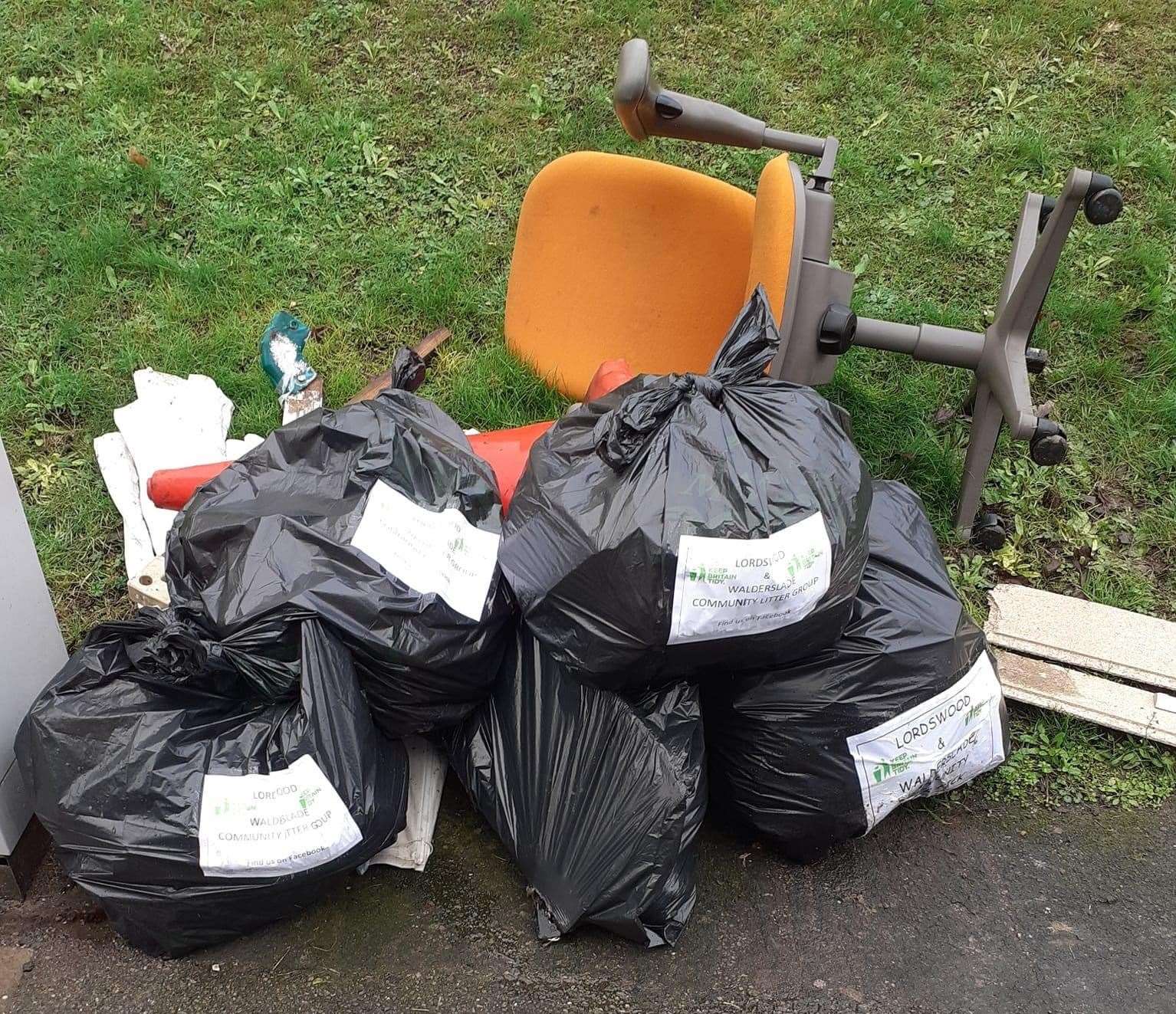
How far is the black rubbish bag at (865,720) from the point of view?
183cm

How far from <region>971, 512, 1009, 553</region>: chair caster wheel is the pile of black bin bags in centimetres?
60

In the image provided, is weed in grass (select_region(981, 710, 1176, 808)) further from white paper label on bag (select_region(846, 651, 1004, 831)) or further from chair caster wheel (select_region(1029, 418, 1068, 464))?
chair caster wheel (select_region(1029, 418, 1068, 464))

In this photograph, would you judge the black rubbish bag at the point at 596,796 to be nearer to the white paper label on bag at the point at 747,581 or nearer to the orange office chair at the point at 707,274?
the white paper label on bag at the point at 747,581

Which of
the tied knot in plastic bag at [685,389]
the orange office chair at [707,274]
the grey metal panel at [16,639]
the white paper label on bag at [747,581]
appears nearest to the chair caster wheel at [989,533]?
the orange office chair at [707,274]

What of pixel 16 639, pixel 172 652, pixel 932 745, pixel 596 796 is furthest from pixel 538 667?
pixel 16 639

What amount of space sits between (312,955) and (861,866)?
43.8 inches

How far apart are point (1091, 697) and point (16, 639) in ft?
7.53

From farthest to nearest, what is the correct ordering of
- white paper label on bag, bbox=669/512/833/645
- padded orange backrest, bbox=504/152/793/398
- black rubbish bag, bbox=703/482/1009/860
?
padded orange backrest, bbox=504/152/793/398 → black rubbish bag, bbox=703/482/1009/860 → white paper label on bag, bbox=669/512/833/645

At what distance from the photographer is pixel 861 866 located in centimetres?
200

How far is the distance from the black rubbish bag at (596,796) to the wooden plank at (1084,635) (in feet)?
3.28

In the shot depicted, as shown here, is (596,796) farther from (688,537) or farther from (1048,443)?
(1048,443)

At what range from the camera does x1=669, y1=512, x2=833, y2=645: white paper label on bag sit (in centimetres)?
155

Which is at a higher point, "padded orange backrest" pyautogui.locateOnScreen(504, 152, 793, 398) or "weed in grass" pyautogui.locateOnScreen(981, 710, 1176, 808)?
"padded orange backrest" pyautogui.locateOnScreen(504, 152, 793, 398)

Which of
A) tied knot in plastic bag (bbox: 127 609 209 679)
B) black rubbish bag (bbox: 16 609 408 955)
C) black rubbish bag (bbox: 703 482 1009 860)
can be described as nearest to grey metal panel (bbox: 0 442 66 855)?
black rubbish bag (bbox: 16 609 408 955)
